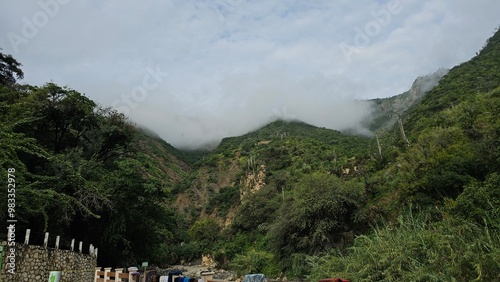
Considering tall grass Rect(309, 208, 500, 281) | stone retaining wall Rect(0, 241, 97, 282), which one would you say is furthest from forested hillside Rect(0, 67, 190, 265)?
tall grass Rect(309, 208, 500, 281)

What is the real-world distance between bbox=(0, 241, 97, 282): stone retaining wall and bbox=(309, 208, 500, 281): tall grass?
27.7 ft

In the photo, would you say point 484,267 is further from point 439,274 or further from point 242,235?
point 242,235

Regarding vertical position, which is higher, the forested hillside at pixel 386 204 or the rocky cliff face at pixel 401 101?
the rocky cliff face at pixel 401 101

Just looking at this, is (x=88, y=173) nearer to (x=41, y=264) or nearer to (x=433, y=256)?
(x=41, y=264)

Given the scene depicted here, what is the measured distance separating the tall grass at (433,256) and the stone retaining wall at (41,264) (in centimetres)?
843

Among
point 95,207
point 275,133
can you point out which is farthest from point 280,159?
point 95,207

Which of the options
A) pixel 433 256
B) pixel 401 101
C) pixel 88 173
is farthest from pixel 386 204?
pixel 401 101

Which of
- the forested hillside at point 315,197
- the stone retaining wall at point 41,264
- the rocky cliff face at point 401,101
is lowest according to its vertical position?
the stone retaining wall at point 41,264

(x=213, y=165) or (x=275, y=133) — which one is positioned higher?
(x=275, y=133)

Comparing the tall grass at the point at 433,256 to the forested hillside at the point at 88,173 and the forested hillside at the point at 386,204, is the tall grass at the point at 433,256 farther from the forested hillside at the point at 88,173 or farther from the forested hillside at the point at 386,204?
the forested hillside at the point at 88,173

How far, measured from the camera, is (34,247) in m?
9.99

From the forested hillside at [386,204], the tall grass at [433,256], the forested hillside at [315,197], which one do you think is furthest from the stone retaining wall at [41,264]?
the tall grass at [433,256]

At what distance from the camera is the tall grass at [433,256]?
7.10 m

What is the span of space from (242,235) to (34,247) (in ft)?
101
